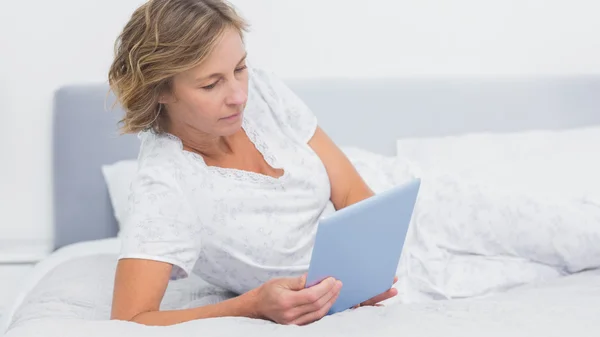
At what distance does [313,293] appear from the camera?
1.25m

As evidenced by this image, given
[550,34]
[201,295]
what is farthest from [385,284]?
[550,34]

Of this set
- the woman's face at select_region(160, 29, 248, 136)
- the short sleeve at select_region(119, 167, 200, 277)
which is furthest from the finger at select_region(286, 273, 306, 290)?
the woman's face at select_region(160, 29, 248, 136)

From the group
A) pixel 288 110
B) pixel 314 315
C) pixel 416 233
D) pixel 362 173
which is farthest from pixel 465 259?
pixel 314 315

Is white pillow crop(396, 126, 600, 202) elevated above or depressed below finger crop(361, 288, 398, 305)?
above

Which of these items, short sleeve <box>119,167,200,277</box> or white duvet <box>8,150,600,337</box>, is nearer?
short sleeve <box>119,167,200,277</box>

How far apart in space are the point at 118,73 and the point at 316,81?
1.01 meters

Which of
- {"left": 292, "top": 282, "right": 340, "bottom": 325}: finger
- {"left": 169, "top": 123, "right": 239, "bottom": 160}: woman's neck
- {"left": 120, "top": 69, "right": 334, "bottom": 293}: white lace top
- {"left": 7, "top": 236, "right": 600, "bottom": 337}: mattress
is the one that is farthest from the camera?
{"left": 169, "top": 123, "right": 239, "bottom": 160}: woman's neck

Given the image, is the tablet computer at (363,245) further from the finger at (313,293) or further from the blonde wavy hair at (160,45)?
the blonde wavy hair at (160,45)

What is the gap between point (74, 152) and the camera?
2.30 m

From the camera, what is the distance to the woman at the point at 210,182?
1357mm

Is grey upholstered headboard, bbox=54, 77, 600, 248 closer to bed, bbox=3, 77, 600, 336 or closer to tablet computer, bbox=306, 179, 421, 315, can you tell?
bed, bbox=3, 77, 600, 336

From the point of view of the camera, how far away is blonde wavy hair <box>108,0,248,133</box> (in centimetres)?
137

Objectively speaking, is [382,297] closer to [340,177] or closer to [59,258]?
[340,177]

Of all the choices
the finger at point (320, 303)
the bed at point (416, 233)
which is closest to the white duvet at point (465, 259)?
the bed at point (416, 233)
